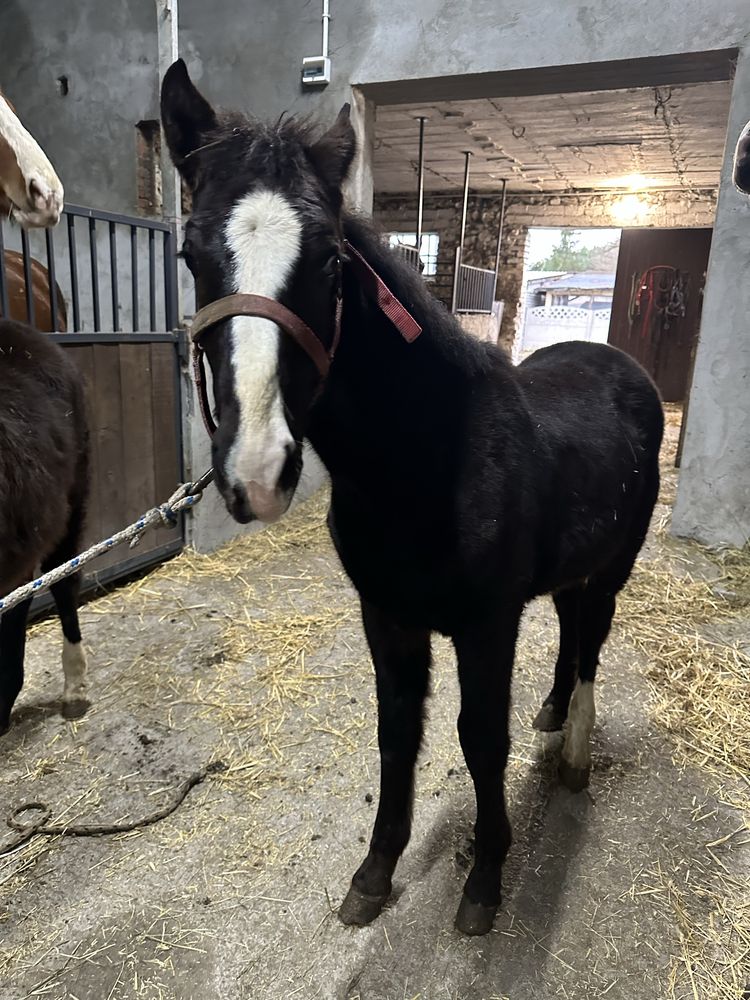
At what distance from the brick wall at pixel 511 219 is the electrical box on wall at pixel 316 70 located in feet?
16.8

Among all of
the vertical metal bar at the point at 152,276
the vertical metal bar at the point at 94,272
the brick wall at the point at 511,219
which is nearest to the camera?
the vertical metal bar at the point at 94,272

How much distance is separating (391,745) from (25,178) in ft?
6.14

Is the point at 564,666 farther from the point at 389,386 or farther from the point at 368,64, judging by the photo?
the point at 368,64

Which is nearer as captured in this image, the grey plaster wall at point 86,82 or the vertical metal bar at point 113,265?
the vertical metal bar at point 113,265

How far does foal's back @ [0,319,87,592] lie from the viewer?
5.99 ft

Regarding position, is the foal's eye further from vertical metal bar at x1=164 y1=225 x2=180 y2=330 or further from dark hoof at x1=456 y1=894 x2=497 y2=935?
vertical metal bar at x1=164 y1=225 x2=180 y2=330

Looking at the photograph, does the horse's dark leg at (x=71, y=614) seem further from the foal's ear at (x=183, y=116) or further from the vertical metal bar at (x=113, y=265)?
the foal's ear at (x=183, y=116)

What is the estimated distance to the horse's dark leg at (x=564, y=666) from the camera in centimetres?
209

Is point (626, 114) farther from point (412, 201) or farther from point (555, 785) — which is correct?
point (555, 785)

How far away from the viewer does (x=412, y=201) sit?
9.79m

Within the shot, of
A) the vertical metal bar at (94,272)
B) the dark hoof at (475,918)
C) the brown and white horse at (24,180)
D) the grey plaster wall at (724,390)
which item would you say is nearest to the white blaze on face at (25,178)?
the brown and white horse at (24,180)

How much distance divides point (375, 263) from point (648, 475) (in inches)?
47.3

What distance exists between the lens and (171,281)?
10.9 feet

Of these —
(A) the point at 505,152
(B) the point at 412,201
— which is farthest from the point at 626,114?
(B) the point at 412,201
